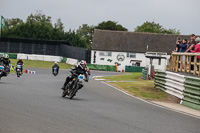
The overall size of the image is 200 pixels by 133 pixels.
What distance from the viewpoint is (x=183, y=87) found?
17875mm

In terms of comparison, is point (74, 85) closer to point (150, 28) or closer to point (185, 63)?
point (185, 63)

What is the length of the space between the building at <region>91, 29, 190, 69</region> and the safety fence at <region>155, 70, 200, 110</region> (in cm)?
5537

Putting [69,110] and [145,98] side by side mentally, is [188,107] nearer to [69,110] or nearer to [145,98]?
[145,98]

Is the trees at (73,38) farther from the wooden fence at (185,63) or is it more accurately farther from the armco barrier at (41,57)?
the wooden fence at (185,63)

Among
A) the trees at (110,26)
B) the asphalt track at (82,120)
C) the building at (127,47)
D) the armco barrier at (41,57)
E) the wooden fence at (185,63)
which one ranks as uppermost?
the trees at (110,26)

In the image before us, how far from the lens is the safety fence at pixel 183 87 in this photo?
Answer: 16.2 m

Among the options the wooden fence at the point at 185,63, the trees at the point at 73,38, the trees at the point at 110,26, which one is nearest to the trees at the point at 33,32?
the trees at the point at 73,38

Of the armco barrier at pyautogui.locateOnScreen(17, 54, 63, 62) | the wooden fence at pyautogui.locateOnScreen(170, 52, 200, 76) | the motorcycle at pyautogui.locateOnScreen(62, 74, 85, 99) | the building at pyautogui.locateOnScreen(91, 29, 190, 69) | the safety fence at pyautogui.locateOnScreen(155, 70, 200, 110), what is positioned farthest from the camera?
the building at pyautogui.locateOnScreen(91, 29, 190, 69)

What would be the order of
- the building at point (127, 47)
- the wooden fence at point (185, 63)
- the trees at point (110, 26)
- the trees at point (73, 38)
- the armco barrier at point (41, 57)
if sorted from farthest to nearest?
the trees at point (110, 26) → the trees at point (73, 38) → the building at point (127, 47) → the armco barrier at point (41, 57) → the wooden fence at point (185, 63)

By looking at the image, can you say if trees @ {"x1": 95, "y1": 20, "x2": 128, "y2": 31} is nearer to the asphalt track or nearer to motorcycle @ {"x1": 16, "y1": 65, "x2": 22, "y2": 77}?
motorcycle @ {"x1": 16, "y1": 65, "x2": 22, "y2": 77}

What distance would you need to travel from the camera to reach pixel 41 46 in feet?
246

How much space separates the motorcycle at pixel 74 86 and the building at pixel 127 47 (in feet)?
198

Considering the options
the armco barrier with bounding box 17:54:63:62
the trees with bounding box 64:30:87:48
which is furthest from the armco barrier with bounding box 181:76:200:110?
the trees with bounding box 64:30:87:48

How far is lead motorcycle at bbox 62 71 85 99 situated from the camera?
15969mm
